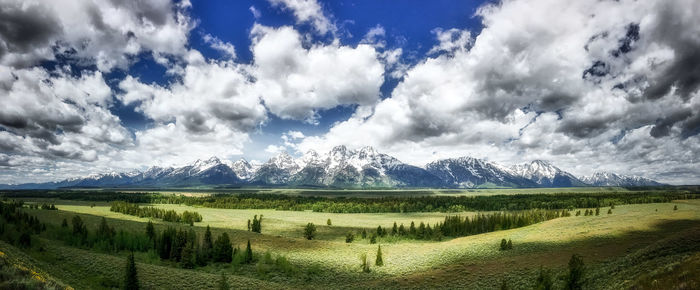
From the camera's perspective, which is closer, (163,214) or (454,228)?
(454,228)

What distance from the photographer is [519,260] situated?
47.4 metres

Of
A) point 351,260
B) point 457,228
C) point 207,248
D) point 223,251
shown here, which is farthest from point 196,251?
point 457,228

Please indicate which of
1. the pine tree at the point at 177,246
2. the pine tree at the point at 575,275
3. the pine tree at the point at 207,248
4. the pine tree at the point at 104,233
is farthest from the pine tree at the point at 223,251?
the pine tree at the point at 575,275

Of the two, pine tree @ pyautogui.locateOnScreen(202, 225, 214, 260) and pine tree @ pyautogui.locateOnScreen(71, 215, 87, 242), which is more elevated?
pine tree @ pyautogui.locateOnScreen(71, 215, 87, 242)

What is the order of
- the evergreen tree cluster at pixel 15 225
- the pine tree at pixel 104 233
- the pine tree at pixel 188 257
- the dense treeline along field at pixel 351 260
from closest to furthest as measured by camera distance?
1. the dense treeline along field at pixel 351 260
2. the evergreen tree cluster at pixel 15 225
3. the pine tree at pixel 188 257
4. the pine tree at pixel 104 233

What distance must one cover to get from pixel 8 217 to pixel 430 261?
8839 centimetres

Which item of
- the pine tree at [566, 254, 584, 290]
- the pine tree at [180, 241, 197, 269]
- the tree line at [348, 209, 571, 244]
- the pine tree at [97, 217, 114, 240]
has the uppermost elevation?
the pine tree at [566, 254, 584, 290]

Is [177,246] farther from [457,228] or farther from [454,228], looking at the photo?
[457,228]

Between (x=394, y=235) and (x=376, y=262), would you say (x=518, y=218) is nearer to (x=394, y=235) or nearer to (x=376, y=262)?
(x=394, y=235)

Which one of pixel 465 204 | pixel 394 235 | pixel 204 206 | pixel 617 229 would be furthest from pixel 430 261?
pixel 204 206

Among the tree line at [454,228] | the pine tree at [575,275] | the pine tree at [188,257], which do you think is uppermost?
the pine tree at [575,275]

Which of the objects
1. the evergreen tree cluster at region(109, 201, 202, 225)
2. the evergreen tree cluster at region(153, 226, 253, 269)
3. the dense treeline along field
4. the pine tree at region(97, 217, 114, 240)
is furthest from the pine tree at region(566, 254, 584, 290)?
the evergreen tree cluster at region(109, 201, 202, 225)

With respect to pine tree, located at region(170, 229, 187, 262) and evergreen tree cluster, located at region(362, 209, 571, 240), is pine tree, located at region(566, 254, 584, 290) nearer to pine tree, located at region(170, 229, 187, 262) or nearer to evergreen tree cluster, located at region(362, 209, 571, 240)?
pine tree, located at region(170, 229, 187, 262)

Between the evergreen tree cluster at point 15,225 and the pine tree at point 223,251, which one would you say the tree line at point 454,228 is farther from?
the evergreen tree cluster at point 15,225
